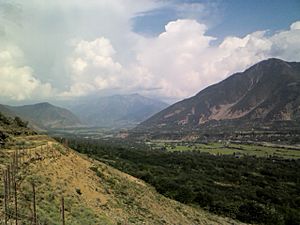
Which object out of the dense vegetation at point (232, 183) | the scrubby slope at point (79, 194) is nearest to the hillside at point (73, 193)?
the scrubby slope at point (79, 194)

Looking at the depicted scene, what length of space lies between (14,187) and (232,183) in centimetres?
6273

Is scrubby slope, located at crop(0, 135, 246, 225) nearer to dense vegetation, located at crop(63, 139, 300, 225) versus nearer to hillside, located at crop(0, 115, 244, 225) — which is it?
hillside, located at crop(0, 115, 244, 225)

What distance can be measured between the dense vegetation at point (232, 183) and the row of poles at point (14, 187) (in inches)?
1007

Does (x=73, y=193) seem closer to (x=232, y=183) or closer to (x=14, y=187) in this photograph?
(x=14, y=187)

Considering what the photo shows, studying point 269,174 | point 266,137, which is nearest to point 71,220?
point 269,174

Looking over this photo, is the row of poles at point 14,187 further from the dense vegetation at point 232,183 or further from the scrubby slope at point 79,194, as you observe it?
the dense vegetation at point 232,183

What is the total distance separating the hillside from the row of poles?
3.5 inches

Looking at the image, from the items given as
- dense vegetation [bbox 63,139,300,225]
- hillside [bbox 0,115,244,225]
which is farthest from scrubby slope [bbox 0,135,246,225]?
dense vegetation [bbox 63,139,300,225]

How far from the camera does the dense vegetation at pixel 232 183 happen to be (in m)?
51.6

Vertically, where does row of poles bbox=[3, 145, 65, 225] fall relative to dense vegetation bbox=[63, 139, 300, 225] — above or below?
above

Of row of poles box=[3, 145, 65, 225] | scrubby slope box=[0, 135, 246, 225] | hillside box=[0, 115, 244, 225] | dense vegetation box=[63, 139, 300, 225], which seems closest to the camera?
row of poles box=[3, 145, 65, 225]

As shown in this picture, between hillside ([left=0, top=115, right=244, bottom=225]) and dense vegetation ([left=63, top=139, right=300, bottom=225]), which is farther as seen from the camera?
dense vegetation ([left=63, top=139, right=300, bottom=225])

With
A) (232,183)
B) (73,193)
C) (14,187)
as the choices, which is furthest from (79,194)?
(232,183)

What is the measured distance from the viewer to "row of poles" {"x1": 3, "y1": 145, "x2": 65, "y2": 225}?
17.7 meters
